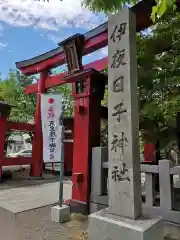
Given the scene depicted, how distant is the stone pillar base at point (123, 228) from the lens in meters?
3.19

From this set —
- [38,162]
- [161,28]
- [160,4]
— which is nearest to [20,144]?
[38,162]

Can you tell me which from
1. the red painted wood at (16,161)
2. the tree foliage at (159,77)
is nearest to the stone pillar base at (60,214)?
the tree foliage at (159,77)

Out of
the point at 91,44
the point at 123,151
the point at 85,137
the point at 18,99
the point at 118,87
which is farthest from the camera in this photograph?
the point at 18,99

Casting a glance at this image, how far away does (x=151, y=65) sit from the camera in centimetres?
542

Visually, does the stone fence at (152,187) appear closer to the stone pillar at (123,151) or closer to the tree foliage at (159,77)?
the tree foliage at (159,77)

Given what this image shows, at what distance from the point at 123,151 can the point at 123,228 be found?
1.05m

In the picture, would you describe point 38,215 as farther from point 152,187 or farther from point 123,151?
point 123,151

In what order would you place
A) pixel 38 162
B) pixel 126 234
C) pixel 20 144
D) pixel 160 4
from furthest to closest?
1. pixel 20 144
2. pixel 38 162
3. pixel 126 234
4. pixel 160 4

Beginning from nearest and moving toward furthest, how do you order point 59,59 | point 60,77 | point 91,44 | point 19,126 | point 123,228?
1. point 123,228
2. point 91,44
3. point 59,59
4. point 60,77
5. point 19,126

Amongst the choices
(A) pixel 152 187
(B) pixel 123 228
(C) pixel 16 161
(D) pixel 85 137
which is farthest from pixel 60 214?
(C) pixel 16 161

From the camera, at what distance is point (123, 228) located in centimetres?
329

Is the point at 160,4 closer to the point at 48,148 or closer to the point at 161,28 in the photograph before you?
the point at 161,28

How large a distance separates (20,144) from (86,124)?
34121 millimetres

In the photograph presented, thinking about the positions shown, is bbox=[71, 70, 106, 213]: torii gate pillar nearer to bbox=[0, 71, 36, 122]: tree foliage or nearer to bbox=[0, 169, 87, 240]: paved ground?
bbox=[0, 169, 87, 240]: paved ground
